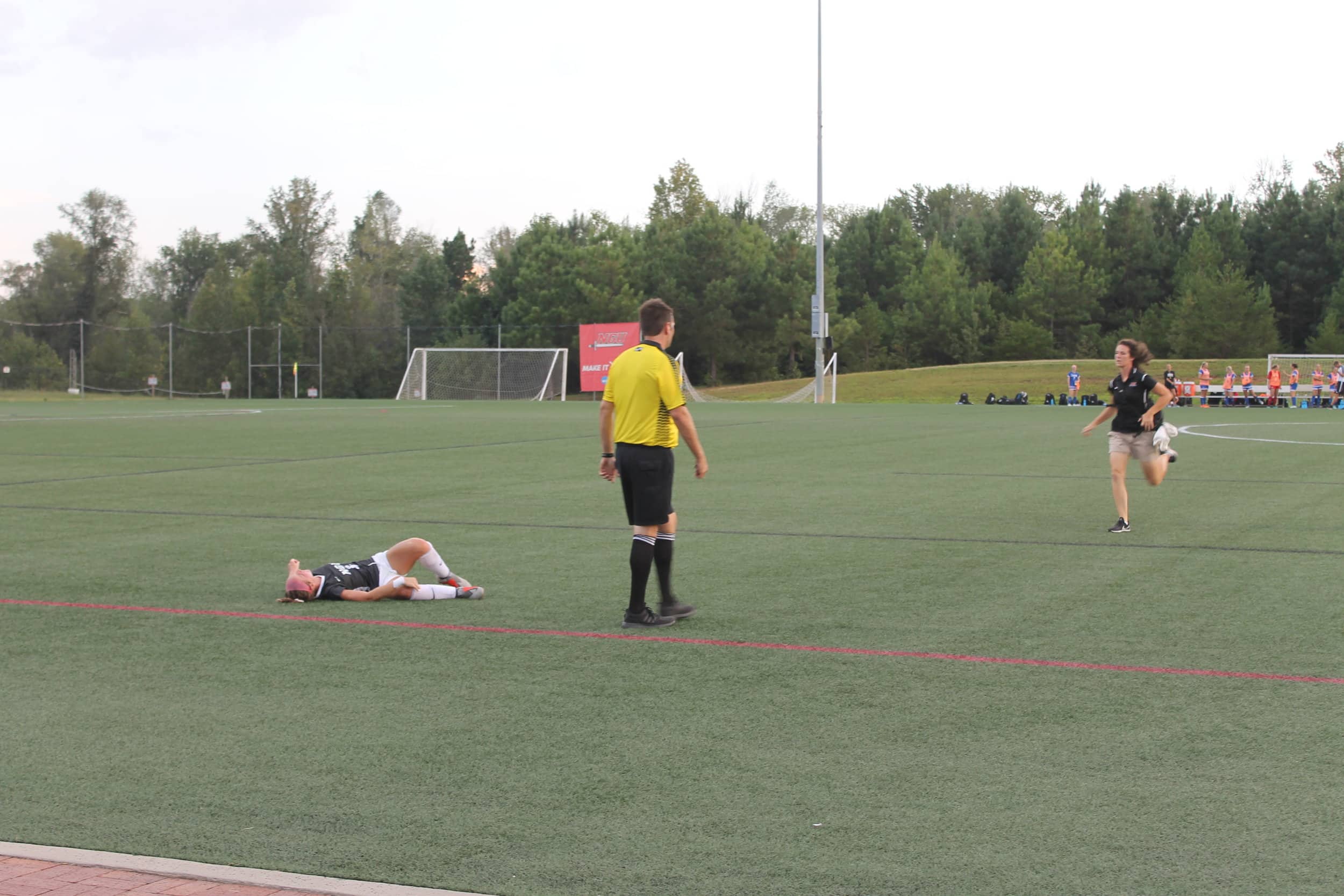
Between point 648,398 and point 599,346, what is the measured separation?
176 feet

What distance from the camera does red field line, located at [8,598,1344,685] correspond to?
669 cm

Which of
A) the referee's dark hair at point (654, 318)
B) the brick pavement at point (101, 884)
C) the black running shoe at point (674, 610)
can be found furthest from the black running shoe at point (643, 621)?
the brick pavement at point (101, 884)

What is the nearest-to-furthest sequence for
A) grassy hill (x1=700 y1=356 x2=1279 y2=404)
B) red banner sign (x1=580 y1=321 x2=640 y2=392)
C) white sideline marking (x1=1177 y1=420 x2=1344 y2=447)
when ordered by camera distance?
white sideline marking (x1=1177 y1=420 x2=1344 y2=447) → red banner sign (x1=580 y1=321 x2=640 y2=392) → grassy hill (x1=700 y1=356 x2=1279 y2=404)

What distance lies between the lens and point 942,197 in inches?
4614

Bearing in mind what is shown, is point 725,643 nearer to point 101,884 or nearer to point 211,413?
point 101,884

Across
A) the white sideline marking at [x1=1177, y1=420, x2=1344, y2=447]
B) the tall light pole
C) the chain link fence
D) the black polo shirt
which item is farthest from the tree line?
the black polo shirt

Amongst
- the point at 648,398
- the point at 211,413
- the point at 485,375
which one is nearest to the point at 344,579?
the point at 648,398

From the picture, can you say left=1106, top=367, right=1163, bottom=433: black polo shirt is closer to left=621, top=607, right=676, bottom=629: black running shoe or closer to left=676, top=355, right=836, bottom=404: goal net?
left=621, top=607, right=676, bottom=629: black running shoe

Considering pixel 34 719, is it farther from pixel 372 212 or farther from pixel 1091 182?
pixel 372 212

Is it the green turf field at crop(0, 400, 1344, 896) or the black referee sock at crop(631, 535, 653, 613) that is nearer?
the green turf field at crop(0, 400, 1344, 896)

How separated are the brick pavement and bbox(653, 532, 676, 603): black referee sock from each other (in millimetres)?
4298

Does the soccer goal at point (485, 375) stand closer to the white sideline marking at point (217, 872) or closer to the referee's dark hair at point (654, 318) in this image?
the referee's dark hair at point (654, 318)

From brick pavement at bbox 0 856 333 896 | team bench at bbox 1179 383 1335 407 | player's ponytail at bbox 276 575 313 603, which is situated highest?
team bench at bbox 1179 383 1335 407

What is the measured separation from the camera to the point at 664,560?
8125 mm
